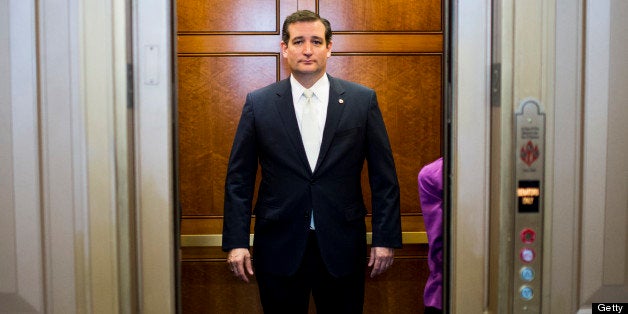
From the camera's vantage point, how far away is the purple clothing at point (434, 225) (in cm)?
196

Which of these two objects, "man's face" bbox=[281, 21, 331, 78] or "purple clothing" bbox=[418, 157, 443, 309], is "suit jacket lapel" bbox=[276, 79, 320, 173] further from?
"purple clothing" bbox=[418, 157, 443, 309]

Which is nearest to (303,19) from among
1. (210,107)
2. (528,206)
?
(210,107)

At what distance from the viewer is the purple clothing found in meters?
1.96

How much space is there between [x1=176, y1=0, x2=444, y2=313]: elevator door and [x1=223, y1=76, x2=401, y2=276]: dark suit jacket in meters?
0.85

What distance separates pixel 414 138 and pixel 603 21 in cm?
172

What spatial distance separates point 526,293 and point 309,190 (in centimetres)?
91

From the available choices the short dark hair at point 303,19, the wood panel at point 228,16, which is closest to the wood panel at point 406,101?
the wood panel at point 228,16

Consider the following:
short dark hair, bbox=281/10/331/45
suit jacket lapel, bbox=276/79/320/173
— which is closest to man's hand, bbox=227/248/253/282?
suit jacket lapel, bbox=276/79/320/173

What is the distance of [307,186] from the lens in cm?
204

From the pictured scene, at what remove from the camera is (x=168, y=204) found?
135 centimetres

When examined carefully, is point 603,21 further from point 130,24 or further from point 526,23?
point 130,24

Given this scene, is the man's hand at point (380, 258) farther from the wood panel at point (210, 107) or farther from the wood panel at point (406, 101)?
the wood panel at point (210, 107)

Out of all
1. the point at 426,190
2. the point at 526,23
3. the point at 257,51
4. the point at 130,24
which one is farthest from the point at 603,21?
the point at 257,51

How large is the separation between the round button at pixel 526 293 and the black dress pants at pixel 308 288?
86 centimetres
